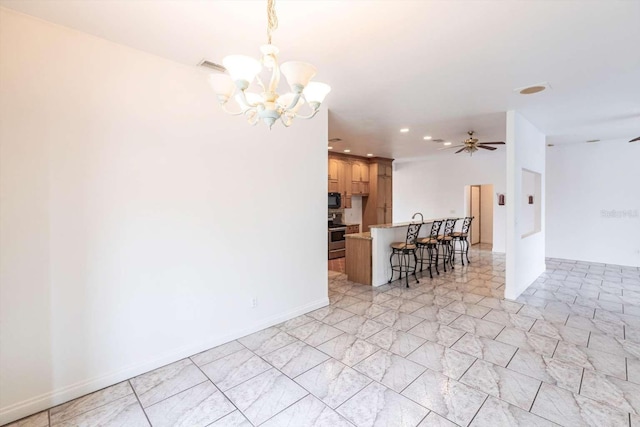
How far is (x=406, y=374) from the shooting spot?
2.50 meters

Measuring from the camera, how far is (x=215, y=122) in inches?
117

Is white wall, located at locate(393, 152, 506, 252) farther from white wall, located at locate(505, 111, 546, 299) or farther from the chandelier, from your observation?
the chandelier

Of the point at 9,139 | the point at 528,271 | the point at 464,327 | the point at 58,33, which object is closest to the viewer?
the point at 9,139

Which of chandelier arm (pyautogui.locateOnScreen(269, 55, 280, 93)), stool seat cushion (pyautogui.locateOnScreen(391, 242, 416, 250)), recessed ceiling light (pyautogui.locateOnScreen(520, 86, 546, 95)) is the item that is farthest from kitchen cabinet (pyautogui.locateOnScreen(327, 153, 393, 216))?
chandelier arm (pyautogui.locateOnScreen(269, 55, 280, 93))

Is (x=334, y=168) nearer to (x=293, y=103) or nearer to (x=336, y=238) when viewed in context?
(x=336, y=238)

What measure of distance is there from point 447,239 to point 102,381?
19.2ft

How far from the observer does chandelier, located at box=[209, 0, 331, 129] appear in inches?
62.3

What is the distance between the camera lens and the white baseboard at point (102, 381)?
205 cm

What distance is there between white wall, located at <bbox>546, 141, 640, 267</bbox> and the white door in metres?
2.16

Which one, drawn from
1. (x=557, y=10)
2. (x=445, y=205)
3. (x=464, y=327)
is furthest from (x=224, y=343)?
(x=445, y=205)

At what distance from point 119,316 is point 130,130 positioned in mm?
1572

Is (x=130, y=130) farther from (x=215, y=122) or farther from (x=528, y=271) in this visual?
(x=528, y=271)

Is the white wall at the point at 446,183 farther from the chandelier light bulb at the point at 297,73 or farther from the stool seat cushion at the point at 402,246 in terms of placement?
the chandelier light bulb at the point at 297,73

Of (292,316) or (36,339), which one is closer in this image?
(36,339)
